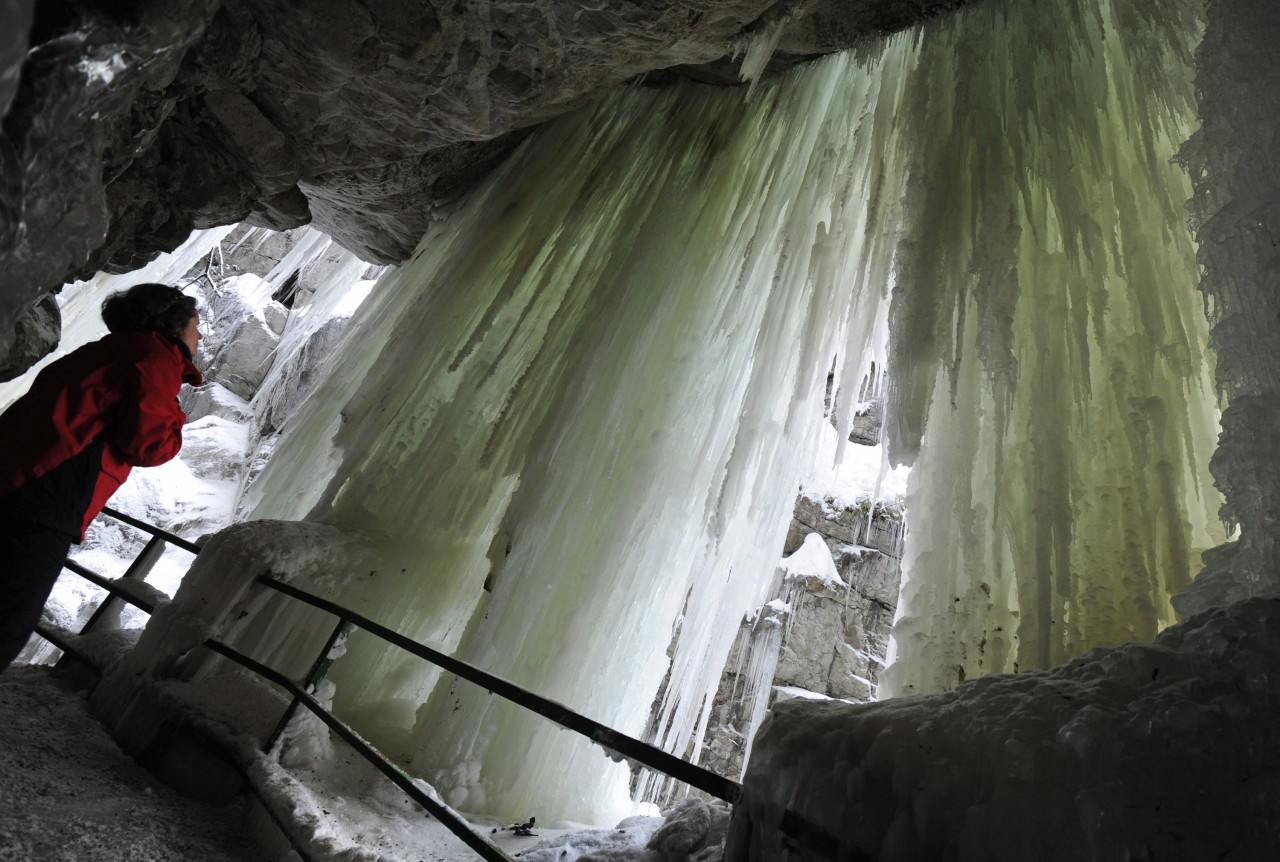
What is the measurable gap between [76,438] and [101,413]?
0.11 meters

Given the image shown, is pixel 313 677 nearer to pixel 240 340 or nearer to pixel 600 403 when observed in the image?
pixel 600 403

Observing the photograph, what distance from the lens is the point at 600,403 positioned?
4.11 metres

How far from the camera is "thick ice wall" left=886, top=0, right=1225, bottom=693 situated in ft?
6.68

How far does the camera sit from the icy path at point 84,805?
1.65 meters

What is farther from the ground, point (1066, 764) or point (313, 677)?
point (1066, 764)

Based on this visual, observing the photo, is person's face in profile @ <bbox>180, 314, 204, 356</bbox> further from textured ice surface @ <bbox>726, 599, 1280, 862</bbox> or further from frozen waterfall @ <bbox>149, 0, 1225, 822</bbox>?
textured ice surface @ <bbox>726, 599, 1280, 862</bbox>

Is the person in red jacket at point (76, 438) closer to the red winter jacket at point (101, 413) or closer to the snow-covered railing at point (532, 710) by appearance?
the red winter jacket at point (101, 413)

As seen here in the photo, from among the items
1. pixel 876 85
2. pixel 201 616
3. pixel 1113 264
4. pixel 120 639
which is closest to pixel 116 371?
pixel 201 616

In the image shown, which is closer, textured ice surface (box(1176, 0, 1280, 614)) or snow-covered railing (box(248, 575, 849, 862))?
snow-covered railing (box(248, 575, 849, 862))

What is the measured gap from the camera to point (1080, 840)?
845 millimetres

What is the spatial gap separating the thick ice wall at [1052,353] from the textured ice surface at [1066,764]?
97 cm

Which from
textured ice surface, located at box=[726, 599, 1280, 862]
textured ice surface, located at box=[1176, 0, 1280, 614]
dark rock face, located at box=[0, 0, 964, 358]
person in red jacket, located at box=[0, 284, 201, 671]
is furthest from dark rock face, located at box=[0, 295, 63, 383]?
textured ice surface, located at box=[1176, 0, 1280, 614]

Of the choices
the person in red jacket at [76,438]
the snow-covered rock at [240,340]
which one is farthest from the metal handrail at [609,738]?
the snow-covered rock at [240,340]

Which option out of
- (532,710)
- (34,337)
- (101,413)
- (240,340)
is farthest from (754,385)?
(240,340)
